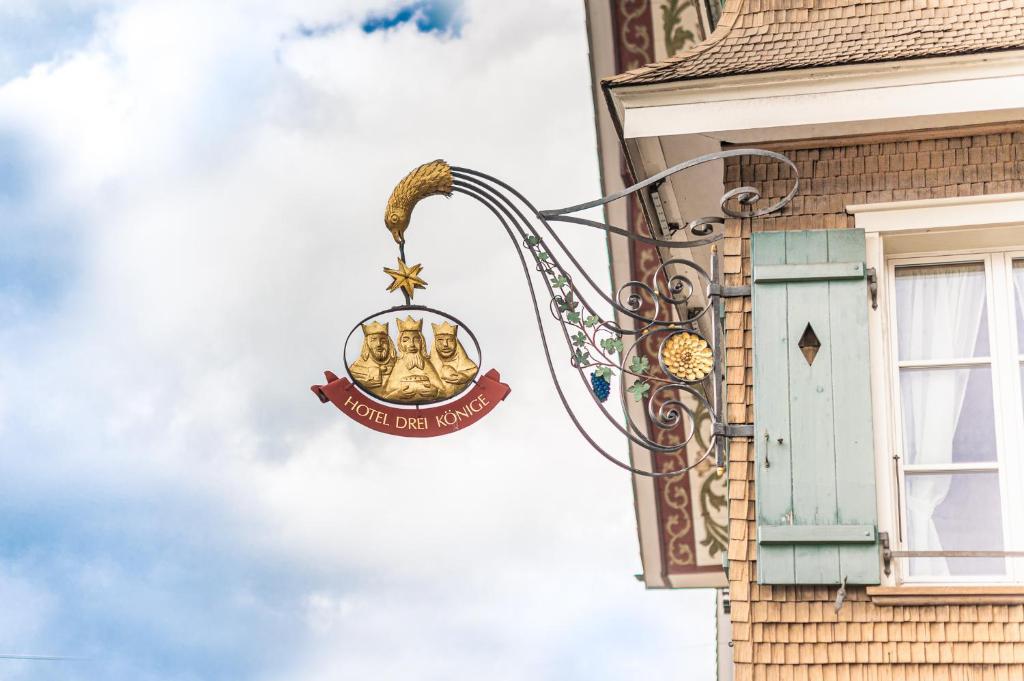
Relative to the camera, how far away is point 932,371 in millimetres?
7039

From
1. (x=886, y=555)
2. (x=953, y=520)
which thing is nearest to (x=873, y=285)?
(x=953, y=520)

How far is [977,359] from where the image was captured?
22.9ft

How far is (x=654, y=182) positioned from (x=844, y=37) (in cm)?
126

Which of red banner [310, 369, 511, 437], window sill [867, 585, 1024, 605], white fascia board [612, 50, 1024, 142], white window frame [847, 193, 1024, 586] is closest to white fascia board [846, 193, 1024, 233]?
white window frame [847, 193, 1024, 586]

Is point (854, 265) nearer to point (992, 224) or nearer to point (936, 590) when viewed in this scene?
point (992, 224)

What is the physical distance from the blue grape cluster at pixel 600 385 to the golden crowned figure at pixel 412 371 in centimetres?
70

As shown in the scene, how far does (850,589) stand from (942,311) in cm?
140

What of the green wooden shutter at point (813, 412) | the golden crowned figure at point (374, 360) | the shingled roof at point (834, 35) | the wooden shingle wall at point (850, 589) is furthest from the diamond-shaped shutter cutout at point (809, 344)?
the golden crowned figure at point (374, 360)

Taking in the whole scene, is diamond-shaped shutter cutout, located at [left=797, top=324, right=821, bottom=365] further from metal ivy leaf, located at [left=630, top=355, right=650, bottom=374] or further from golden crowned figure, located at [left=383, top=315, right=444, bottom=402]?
golden crowned figure, located at [left=383, top=315, right=444, bottom=402]

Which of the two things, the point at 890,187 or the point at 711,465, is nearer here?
the point at 890,187

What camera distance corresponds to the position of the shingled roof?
715 cm

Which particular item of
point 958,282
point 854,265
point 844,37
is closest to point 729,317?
point 854,265

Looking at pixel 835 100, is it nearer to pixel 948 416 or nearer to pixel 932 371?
pixel 932 371

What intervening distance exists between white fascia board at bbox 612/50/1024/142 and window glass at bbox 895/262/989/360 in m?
0.69
